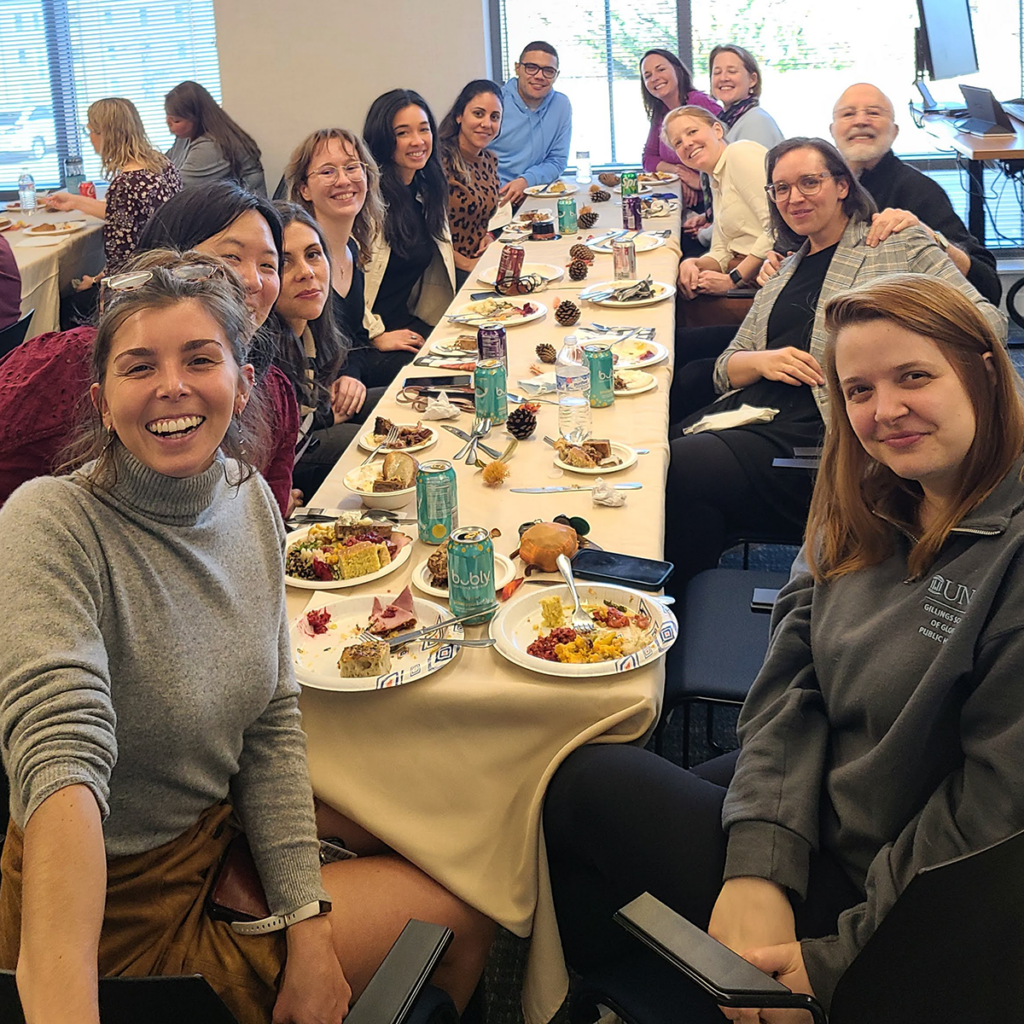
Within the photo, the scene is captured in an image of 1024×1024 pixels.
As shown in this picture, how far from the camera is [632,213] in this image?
170 inches

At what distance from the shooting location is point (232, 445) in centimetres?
140

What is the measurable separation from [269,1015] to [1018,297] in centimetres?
540

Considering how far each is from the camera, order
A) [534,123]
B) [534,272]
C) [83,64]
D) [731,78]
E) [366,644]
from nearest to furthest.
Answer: [366,644] < [534,272] < [731,78] < [534,123] < [83,64]

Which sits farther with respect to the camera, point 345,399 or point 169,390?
point 345,399

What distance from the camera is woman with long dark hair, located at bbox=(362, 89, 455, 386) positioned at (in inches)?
155

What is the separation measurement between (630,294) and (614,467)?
140 cm

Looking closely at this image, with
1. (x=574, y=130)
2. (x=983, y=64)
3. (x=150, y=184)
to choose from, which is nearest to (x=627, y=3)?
(x=574, y=130)

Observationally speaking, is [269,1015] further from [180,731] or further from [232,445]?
[232,445]

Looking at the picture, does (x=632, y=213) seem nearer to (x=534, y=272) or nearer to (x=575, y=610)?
(x=534, y=272)

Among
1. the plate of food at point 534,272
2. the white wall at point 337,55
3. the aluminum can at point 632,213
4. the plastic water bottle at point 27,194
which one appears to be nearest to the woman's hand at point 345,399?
the plate of food at point 534,272

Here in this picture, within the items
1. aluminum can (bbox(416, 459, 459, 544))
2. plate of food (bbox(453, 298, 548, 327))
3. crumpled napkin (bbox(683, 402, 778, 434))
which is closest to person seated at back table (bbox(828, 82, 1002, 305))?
crumpled napkin (bbox(683, 402, 778, 434))

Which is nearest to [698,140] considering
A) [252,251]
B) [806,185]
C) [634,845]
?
[806,185]

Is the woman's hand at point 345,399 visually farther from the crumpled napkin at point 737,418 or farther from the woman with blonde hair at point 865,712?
the woman with blonde hair at point 865,712

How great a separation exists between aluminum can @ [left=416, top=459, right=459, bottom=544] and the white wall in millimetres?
5065
